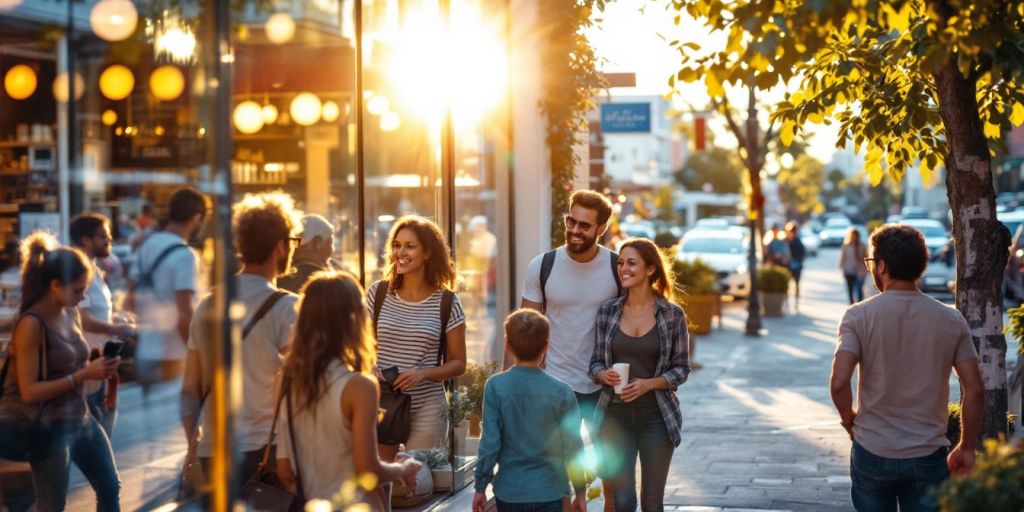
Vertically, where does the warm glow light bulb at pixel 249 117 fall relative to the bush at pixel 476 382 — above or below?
above

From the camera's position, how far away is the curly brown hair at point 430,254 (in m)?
6.68

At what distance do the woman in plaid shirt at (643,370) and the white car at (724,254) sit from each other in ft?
72.7

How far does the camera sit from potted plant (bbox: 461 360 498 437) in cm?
981

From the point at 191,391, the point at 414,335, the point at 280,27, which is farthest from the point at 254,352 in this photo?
the point at 280,27

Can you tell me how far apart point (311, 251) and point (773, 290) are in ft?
67.2

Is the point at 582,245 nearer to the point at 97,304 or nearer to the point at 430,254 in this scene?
the point at 430,254

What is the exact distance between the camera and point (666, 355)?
6.64 m

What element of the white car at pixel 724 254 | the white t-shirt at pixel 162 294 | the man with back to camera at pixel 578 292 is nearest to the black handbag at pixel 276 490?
the man with back to camera at pixel 578 292

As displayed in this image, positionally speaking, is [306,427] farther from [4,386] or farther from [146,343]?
[146,343]

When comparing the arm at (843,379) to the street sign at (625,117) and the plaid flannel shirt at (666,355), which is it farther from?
the street sign at (625,117)

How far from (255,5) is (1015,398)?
720cm

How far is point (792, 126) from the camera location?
24.3 ft

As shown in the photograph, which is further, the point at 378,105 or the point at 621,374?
the point at 378,105

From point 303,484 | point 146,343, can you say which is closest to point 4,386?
point 303,484
